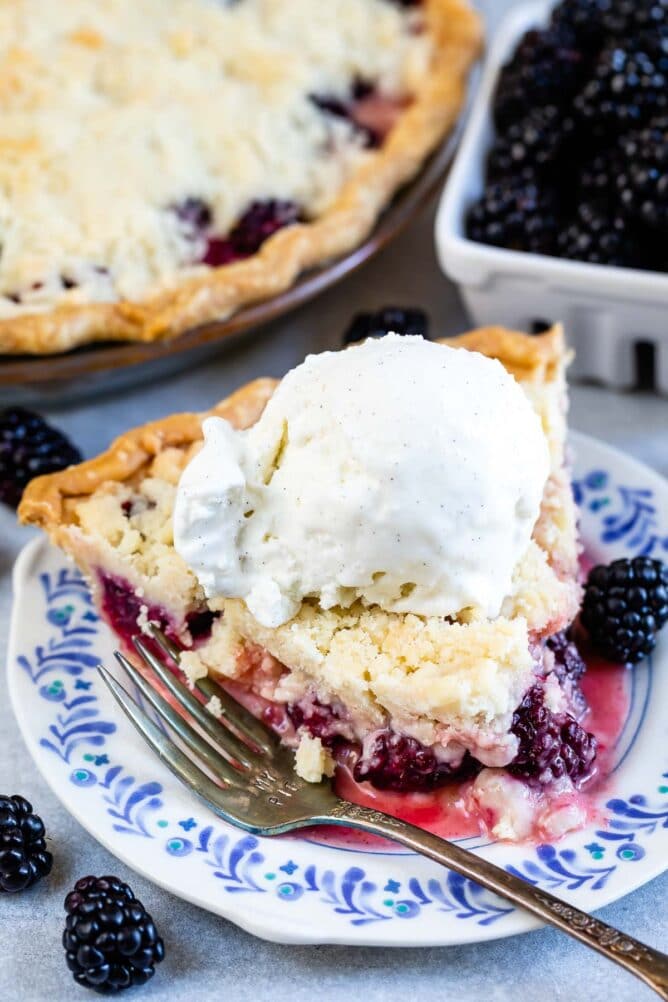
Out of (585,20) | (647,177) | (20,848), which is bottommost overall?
(20,848)

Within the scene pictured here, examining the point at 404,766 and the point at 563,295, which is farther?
the point at 563,295

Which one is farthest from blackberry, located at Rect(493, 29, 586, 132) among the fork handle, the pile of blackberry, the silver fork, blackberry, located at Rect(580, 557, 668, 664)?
the fork handle

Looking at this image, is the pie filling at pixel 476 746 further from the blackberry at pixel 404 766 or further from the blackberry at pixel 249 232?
the blackberry at pixel 249 232

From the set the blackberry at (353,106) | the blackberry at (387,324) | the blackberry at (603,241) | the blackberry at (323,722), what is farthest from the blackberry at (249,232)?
the blackberry at (323,722)

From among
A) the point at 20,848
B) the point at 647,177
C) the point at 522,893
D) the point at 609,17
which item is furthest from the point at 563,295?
the point at 20,848

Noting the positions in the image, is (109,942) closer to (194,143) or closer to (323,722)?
(323,722)

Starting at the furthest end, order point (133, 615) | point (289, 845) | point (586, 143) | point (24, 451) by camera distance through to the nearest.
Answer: point (586, 143) < point (24, 451) < point (133, 615) < point (289, 845)

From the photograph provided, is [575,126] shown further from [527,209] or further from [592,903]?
[592,903]

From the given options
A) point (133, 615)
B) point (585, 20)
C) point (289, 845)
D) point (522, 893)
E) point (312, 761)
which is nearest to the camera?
point (522, 893)

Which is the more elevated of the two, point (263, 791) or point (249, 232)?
point (249, 232)
